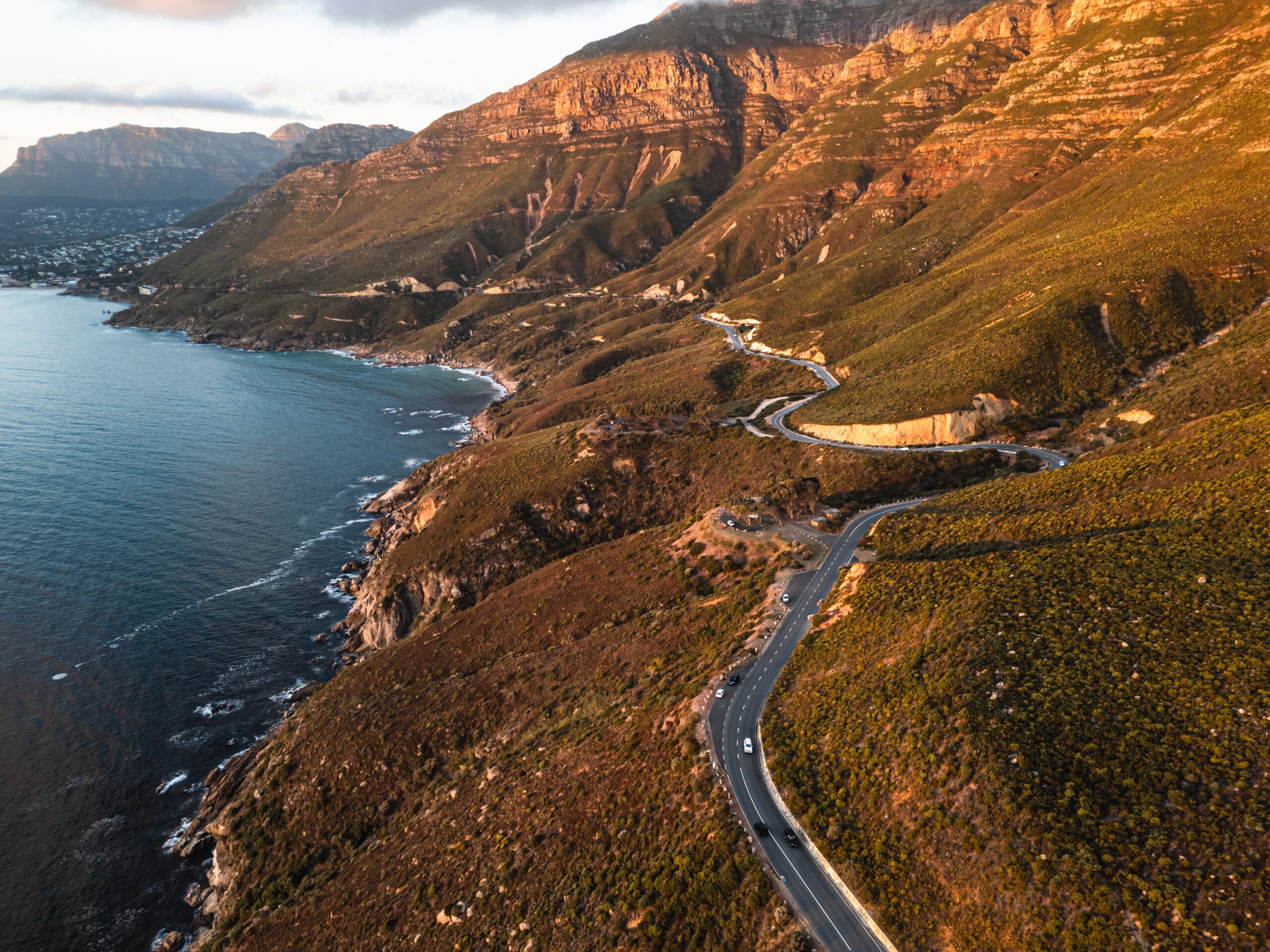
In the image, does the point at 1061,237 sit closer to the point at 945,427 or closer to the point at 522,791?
the point at 945,427

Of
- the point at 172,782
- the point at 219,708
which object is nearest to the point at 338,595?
the point at 219,708

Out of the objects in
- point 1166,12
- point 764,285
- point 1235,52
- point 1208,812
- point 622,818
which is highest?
point 1166,12

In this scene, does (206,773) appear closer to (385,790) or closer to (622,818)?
(385,790)

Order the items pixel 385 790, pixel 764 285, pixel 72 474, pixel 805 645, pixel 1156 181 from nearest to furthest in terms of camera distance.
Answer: pixel 805 645 → pixel 385 790 → pixel 1156 181 → pixel 72 474 → pixel 764 285

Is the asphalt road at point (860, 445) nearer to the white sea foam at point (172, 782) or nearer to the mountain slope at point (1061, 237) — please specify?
the mountain slope at point (1061, 237)

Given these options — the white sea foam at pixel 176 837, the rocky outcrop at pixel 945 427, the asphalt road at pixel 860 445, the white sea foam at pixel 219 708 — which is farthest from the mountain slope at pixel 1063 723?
the white sea foam at pixel 219 708

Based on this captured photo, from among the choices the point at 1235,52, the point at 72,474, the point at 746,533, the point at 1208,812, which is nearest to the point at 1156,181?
the point at 1235,52
